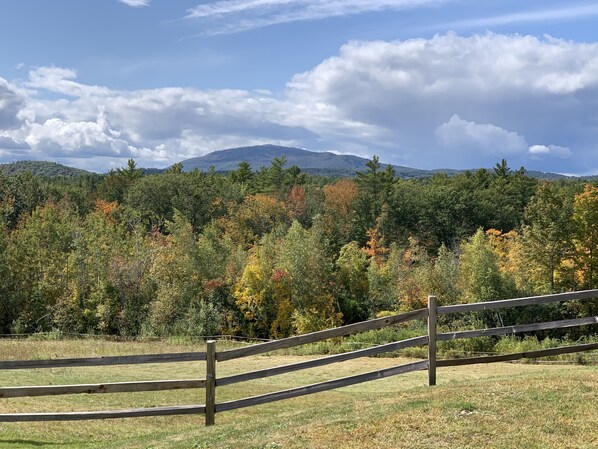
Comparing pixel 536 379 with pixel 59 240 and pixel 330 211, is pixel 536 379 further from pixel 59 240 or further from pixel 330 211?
pixel 330 211

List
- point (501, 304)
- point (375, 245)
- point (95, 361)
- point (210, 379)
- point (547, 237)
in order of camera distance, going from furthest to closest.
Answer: point (375, 245)
point (547, 237)
point (501, 304)
point (210, 379)
point (95, 361)

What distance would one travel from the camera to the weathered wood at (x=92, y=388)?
26.3ft

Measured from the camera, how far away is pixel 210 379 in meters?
8.27

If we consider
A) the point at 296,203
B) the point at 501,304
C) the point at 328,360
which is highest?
the point at 296,203

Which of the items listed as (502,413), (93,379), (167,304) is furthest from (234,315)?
(502,413)

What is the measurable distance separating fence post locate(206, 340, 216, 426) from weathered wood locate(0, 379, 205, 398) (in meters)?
0.12


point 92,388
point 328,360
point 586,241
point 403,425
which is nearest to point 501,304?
point 328,360

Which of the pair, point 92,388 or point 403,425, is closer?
point 403,425

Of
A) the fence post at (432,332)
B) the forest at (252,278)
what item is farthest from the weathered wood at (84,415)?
the forest at (252,278)

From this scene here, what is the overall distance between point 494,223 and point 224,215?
36600 millimetres

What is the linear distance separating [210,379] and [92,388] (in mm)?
1627

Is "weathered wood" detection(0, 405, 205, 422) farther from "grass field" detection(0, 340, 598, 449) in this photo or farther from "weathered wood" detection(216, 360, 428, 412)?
"weathered wood" detection(216, 360, 428, 412)

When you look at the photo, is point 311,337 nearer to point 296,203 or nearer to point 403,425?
point 403,425

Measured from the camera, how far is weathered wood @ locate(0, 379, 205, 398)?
8.03 meters
